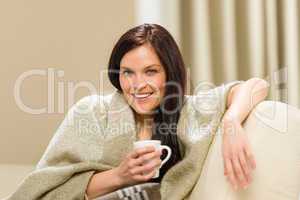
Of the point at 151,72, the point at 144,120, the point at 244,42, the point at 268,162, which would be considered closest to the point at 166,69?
the point at 151,72

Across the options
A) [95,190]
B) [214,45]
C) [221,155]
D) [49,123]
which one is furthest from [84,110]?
[214,45]

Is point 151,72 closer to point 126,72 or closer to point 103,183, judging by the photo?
point 126,72

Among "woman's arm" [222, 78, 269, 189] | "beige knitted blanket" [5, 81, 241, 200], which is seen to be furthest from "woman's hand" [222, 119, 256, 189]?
"beige knitted blanket" [5, 81, 241, 200]

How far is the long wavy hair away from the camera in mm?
1328

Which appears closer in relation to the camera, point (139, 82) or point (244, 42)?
point (139, 82)

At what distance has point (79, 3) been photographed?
2.12 metres

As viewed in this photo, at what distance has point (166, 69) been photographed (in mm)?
1342

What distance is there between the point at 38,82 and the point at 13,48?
7.2 inches

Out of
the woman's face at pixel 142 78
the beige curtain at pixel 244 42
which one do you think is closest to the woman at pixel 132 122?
the woman's face at pixel 142 78

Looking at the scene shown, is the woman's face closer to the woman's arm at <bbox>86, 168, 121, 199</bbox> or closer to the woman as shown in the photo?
the woman

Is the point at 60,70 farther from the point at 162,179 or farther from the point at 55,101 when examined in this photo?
the point at 162,179

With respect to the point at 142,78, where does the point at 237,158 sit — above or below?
below

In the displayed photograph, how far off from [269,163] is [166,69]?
43cm

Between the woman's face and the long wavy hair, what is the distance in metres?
0.02
